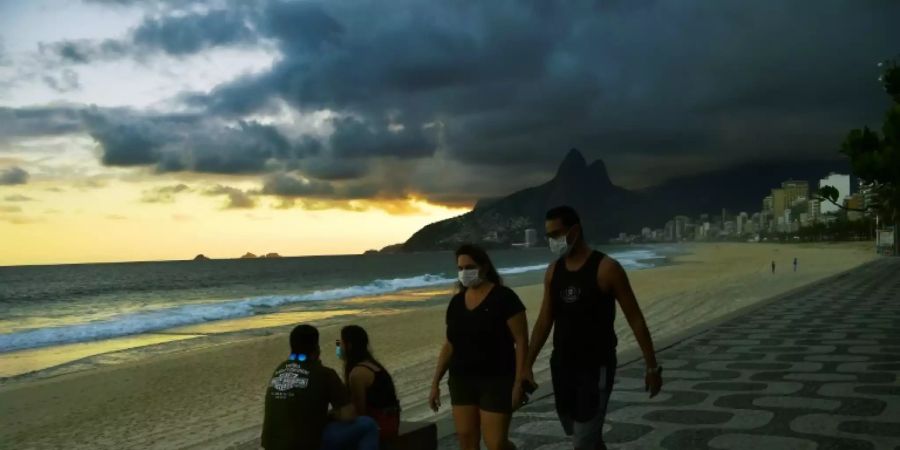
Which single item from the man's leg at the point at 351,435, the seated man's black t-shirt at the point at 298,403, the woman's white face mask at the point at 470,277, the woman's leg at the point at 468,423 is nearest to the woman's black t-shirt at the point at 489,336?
the woman's white face mask at the point at 470,277

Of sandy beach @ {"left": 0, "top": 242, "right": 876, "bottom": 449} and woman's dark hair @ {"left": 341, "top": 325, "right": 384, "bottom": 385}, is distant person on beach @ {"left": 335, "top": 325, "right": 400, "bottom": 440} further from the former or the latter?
sandy beach @ {"left": 0, "top": 242, "right": 876, "bottom": 449}

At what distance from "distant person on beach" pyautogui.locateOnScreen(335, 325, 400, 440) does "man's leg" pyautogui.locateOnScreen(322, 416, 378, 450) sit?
0.15m

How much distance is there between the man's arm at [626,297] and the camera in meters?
3.49

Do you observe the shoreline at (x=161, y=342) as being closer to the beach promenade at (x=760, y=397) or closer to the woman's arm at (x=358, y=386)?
the beach promenade at (x=760, y=397)

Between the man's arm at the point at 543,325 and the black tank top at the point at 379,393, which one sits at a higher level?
the man's arm at the point at 543,325

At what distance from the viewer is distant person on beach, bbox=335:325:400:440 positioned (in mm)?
4199

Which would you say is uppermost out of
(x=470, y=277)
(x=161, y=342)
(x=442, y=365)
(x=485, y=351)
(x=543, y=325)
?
(x=470, y=277)

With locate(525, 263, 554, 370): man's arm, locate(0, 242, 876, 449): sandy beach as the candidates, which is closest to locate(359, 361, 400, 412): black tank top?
locate(525, 263, 554, 370): man's arm

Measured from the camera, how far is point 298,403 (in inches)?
152

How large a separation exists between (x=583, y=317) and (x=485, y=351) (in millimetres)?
633

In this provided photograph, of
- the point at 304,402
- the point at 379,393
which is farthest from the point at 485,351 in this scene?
the point at 304,402

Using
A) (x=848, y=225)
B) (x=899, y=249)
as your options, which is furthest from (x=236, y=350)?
(x=848, y=225)

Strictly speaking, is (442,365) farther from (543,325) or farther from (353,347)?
(543,325)

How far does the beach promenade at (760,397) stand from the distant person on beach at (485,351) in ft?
4.19
